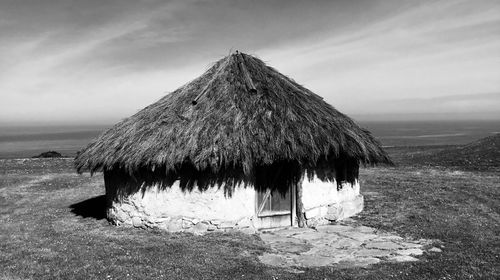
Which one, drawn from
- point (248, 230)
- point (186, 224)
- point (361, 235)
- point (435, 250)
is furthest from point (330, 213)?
point (186, 224)

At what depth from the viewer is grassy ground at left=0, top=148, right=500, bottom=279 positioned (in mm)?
9680

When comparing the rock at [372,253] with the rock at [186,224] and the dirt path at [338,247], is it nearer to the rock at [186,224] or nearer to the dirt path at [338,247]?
the dirt path at [338,247]

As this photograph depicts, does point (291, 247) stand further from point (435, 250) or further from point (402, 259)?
point (435, 250)

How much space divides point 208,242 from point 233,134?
3417mm

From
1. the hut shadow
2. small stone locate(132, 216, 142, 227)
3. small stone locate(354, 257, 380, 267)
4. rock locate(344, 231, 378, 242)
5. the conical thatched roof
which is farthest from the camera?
the hut shadow

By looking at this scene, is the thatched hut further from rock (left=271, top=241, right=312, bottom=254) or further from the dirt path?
rock (left=271, top=241, right=312, bottom=254)

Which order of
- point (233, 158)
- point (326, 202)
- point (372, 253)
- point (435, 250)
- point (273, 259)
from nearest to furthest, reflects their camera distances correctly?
point (273, 259) → point (372, 253) → point (435, 250) → point (233, 158) → point (326, 202)

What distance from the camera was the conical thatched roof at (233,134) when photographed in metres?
12.9

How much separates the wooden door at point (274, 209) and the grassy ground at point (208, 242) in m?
1.42

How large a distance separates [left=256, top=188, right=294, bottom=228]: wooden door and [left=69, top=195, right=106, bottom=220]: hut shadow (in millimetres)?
6511

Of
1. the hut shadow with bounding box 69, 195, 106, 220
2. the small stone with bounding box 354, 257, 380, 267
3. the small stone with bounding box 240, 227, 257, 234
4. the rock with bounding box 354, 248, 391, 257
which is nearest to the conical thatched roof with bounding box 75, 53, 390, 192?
the small stone with bounding box 240, 227, 257, 234

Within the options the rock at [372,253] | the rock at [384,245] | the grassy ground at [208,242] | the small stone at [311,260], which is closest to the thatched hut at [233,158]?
the grassy ground at [208,242]

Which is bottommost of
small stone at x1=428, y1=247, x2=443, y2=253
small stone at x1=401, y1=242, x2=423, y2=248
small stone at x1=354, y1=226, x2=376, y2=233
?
small stone at x1=428, y1=247, x2=443, y2=253

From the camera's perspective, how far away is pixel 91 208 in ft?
60.2
